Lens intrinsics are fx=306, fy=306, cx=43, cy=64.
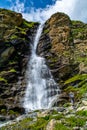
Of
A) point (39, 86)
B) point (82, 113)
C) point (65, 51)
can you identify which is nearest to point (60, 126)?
point (82, 113)

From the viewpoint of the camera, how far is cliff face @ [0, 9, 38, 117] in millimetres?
49219

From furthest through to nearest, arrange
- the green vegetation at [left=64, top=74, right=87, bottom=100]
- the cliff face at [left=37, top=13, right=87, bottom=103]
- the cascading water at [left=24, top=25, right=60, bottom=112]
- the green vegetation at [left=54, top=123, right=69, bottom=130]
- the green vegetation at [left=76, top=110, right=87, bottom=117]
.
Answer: the cliff face at [left=37, top=13, right=87, bottom=103], the cascading water at [left=24, top=25, right=60, bottom=112], the green vegetation at [left=64, top=74, right=87, bottom=100], the green vegetation at [left=76, top=110, right=87, bottom=117], the green vegetation at [left=54, top=123, right=69, bottom=130]

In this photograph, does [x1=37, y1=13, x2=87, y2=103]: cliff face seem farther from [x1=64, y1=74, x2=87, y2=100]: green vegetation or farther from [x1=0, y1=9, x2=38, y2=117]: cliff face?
[x1=0, y1=9, x2=38, y2=117]: cliff face

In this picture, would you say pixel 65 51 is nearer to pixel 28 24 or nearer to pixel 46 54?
pixel 46 54

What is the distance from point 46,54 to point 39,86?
44.2ft

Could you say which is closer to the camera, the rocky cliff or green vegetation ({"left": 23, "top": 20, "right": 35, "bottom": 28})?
→ the rocky cliff

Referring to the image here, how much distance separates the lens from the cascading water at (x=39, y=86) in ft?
160

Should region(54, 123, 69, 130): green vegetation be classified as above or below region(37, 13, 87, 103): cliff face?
below

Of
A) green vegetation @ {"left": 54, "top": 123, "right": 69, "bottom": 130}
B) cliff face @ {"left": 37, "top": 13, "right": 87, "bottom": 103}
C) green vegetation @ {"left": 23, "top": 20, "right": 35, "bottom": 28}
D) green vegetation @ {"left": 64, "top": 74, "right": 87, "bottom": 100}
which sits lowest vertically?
green vegetation @ {"left": 54, "top": 123, "right": 69, "bottom": 130}

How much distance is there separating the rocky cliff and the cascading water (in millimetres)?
1058

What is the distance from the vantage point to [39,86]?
53.4 metres

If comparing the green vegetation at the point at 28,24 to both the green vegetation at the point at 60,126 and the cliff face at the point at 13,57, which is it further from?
the green vegetation at the point at 60,126

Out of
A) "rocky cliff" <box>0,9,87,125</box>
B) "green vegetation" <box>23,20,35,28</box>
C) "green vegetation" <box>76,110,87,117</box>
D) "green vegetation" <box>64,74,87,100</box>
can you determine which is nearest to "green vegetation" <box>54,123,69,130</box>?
"green vegetation" <box>76,110,87,117</box>

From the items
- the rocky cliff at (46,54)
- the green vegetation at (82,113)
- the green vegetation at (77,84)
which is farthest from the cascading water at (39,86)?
the green vegetation at (82,113)
